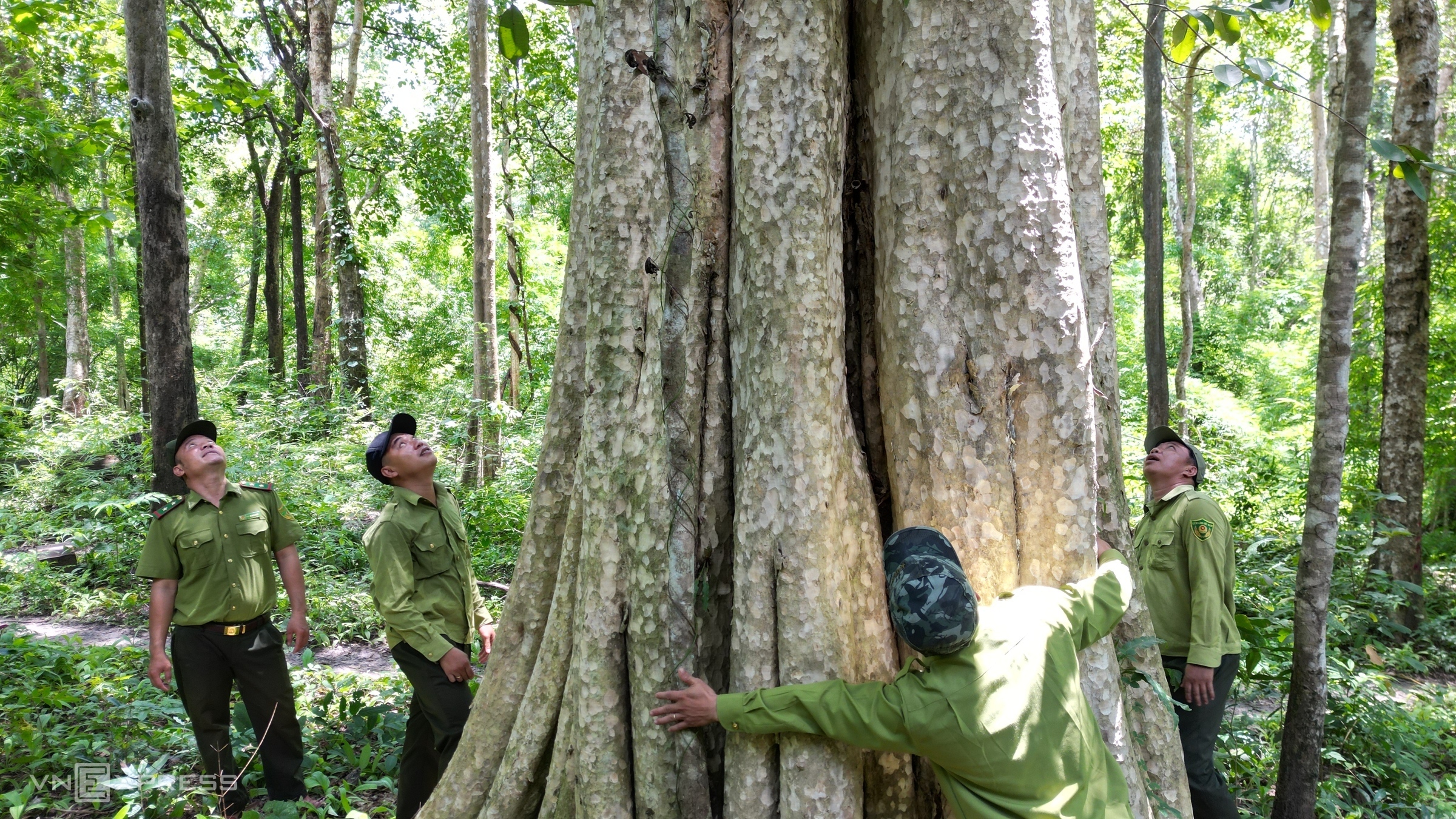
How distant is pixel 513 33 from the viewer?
173 cm

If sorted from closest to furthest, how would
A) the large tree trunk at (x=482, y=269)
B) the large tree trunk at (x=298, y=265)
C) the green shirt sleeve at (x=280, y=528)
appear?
the green shirt sleeve at (x=280, y=528)
the large tree trunk at (x=482, y=269)
the large tree trunk at (x=298, y=265)

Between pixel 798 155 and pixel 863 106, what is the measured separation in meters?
0.46

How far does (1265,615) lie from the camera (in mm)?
6215

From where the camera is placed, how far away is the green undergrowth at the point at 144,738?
4188mm

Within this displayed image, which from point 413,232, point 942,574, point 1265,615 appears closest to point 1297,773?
point 1265,615

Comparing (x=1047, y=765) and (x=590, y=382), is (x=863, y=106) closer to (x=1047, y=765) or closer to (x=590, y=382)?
(x=590, y=382)

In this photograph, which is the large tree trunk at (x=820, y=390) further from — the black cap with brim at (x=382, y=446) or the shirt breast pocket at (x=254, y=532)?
the shirt breast pocket at (x=254, y=532)

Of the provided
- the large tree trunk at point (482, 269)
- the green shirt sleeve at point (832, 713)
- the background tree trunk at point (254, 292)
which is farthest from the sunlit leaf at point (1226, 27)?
the background tree trunk at point (254, 292)

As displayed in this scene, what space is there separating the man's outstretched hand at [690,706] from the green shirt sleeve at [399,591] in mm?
1922

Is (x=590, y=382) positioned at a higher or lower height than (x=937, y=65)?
lower

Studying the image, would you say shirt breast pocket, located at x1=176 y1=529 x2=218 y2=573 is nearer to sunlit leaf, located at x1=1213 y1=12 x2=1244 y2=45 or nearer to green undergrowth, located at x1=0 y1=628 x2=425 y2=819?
green undergrowth, located at x1=0 y1=628 x2=425 y2=819

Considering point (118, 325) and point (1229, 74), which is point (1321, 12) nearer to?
point (1229, 74)

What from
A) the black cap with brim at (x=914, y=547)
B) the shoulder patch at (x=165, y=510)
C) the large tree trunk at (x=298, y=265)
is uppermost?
the large tree trunk at (x=298, y=265)

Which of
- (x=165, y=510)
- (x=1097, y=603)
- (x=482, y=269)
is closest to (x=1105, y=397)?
(x=1097, y=603)
